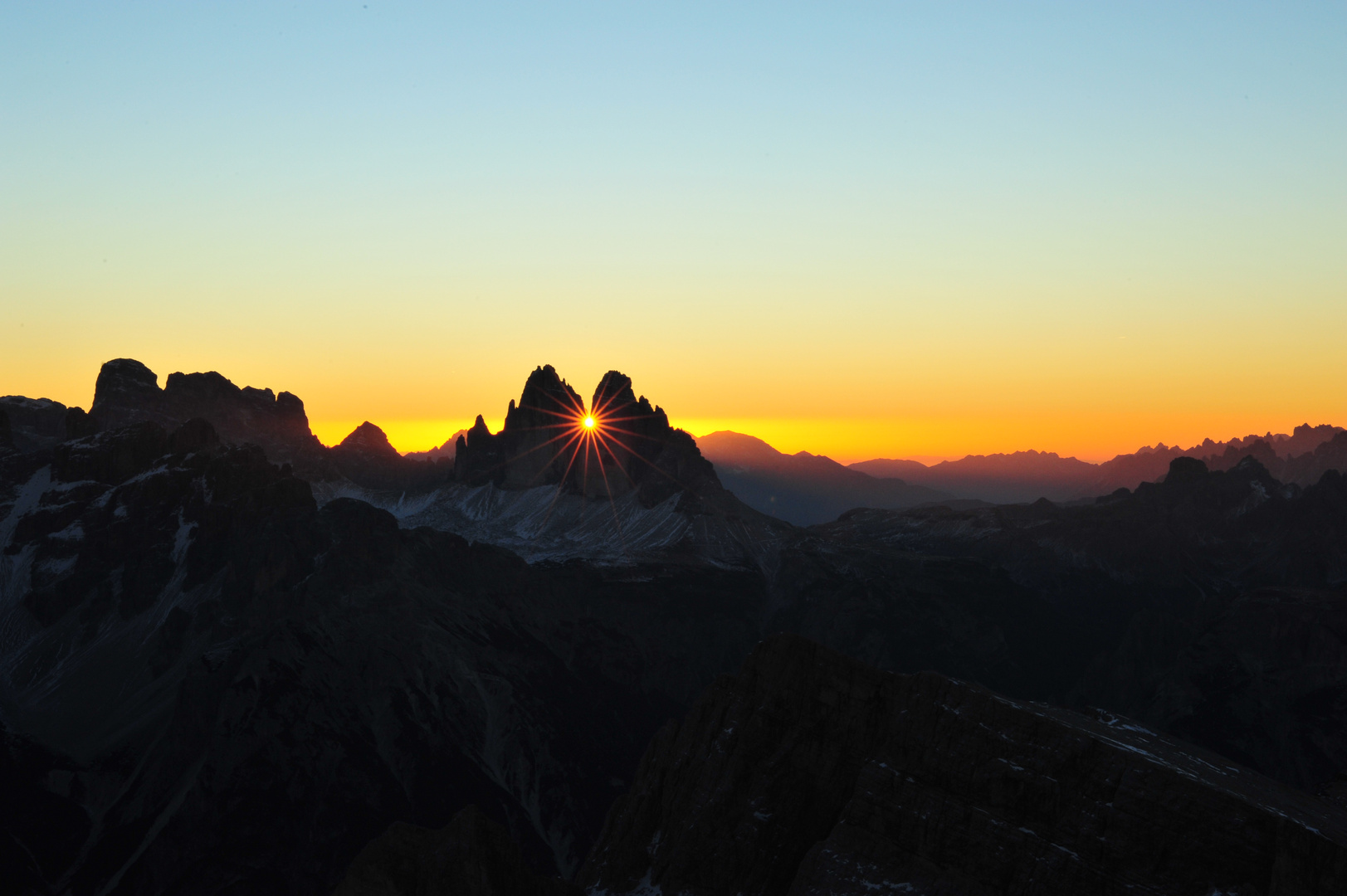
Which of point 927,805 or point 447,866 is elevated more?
point 927,805

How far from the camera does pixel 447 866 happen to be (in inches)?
5044

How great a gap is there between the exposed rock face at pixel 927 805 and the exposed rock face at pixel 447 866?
16810 mm

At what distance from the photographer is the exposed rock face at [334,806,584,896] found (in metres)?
127

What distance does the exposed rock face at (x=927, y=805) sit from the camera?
363 feet

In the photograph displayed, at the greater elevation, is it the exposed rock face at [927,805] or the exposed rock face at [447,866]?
the exposed rock face at [927,805]

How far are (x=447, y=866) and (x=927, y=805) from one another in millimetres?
50667

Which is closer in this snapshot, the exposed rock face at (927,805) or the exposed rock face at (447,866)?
the exposed rock face at (927,805)

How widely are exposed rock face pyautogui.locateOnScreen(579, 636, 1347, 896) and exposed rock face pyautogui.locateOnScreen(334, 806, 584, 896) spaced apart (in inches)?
662

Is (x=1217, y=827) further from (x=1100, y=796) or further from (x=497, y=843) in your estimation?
(x=497, y=843)

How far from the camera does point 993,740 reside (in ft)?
408

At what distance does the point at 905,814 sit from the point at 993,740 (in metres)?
11.9

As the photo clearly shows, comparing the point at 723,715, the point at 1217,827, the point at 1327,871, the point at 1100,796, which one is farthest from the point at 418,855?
the point at 1327,871

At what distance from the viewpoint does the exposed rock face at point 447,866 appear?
127 meters

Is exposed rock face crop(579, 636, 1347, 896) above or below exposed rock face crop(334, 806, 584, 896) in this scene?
above
